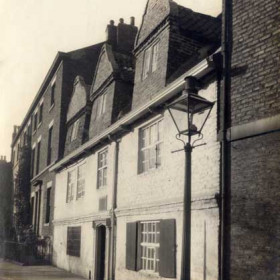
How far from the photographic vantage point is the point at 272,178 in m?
7.08

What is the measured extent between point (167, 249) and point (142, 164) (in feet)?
9.96

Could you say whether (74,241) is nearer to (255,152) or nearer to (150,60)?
(150,60)

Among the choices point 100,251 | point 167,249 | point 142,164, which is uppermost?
point 142,164

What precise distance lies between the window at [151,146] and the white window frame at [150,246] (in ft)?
5.05

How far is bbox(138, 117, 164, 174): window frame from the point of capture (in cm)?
1102

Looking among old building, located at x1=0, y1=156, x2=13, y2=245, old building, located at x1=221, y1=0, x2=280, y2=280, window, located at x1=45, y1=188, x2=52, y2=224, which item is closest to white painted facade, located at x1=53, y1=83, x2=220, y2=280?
old building, located at x1=221, y1=0, x2=280, y2=280

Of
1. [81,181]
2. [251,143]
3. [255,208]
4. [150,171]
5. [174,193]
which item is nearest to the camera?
[255,208]

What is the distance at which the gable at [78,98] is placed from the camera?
18797mm

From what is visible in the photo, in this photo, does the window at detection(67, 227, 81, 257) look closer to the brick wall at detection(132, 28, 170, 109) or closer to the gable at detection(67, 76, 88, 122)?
the gable at detection(67, 76, 88, 122)

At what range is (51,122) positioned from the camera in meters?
24.0

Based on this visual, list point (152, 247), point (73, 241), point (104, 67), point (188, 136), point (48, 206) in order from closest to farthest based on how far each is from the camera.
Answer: point (188, 136)
point (152, 247)
point (104, 67)
point (73, 241)
point (48, 206)

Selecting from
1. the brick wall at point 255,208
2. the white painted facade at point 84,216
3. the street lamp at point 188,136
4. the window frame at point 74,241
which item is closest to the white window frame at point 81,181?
the white painted facade at point 84,216

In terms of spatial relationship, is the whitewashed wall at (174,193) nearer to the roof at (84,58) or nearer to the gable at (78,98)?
the gable at (78,98)

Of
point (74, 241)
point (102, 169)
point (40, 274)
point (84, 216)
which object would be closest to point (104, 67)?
point (102, 169)
